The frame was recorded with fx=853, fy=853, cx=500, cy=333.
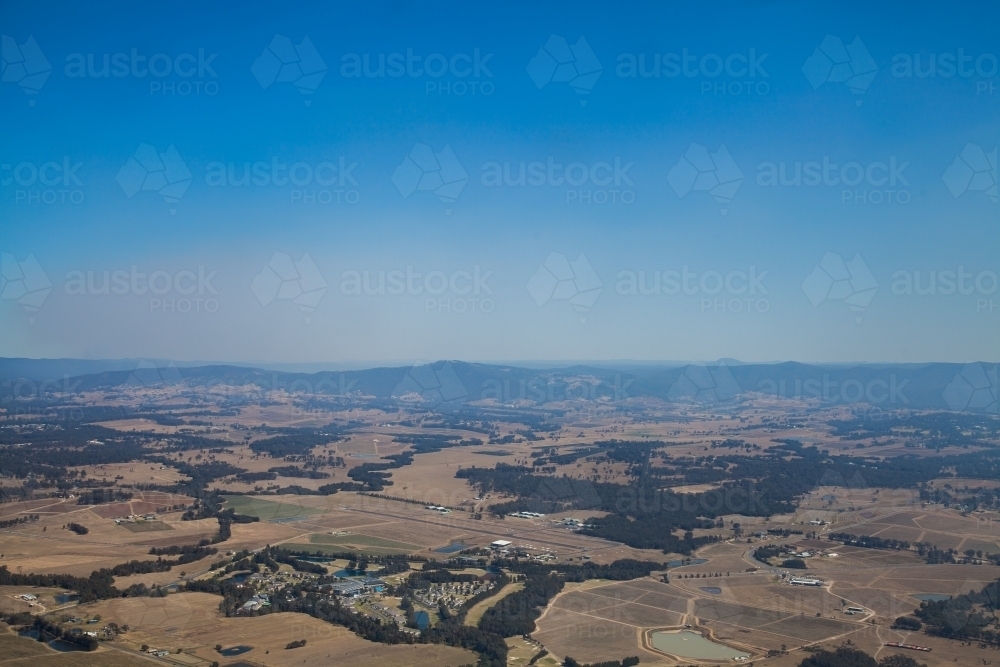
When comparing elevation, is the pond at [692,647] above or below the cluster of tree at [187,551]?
below

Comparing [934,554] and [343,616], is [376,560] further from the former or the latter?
[934,554]

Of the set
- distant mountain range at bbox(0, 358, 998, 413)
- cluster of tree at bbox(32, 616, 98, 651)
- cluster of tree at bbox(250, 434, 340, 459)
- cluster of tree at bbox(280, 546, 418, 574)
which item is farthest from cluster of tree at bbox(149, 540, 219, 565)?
distant mountain range at bbox(0, 358, 998, 413)

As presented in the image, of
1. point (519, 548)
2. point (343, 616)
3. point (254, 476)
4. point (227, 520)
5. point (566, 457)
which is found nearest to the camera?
point (343, 616)

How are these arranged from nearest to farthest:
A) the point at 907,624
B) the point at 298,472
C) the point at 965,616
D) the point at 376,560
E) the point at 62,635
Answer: the point at 62,635
the point at 907,624
the point at 965,616
the point at 376,560
the point at 298,472

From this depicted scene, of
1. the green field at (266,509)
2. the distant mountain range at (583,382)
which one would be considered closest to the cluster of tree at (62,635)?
the green field at (266,509)

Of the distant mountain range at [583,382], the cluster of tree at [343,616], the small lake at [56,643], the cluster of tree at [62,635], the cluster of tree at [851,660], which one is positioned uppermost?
the distant mountain range at [583,382]

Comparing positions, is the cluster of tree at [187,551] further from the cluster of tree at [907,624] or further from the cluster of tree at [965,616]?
the cluster of tree at [965,616]

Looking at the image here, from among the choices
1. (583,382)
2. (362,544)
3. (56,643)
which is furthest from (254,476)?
(583,382)
